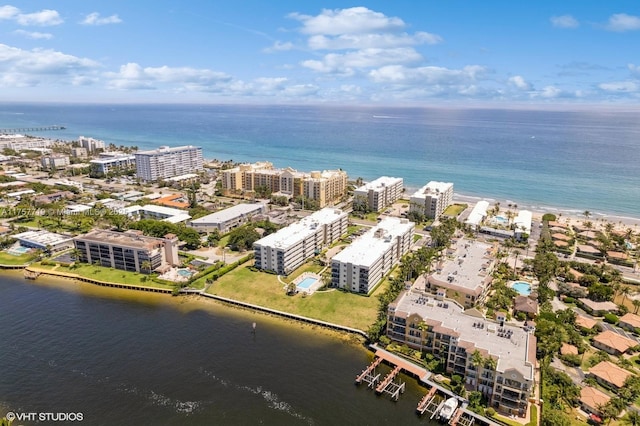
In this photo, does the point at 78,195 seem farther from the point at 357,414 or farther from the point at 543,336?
the point at 543,336

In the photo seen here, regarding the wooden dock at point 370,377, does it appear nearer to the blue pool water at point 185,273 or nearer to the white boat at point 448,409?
the white boat at point 448,409

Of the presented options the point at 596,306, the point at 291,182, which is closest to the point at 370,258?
the point at 596,306

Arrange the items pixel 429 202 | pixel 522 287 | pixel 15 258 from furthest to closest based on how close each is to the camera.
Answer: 1. pixel 429 202
2. pixel 15 258
3. pixel 522 287

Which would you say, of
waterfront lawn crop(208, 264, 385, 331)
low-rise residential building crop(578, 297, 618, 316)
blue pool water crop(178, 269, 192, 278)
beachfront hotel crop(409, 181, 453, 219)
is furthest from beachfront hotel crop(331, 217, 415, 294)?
low-rise residential building crop(578, 297, 618, 316)

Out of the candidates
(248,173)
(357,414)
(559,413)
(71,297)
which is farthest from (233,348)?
(248,173)

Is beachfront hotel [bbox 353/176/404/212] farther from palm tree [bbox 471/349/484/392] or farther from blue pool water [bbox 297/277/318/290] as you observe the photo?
palm tree [bbox 471/349/484/392]

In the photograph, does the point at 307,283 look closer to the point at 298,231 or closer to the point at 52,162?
the point at 298,231
